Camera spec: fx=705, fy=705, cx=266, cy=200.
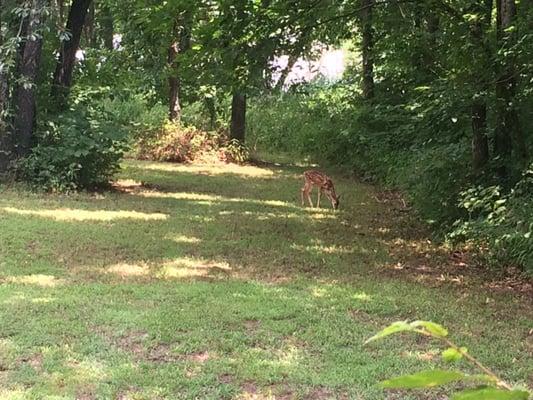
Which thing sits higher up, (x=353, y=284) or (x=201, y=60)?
(x=201, y=60)

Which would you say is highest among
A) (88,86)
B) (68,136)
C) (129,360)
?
(88,86)

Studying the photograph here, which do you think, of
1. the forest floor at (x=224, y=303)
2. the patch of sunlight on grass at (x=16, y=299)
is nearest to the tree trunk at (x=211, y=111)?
the forest floor at (x=224, y=303)

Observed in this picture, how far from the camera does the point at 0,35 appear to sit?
11336mm

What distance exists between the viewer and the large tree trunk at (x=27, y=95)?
35.8 ft

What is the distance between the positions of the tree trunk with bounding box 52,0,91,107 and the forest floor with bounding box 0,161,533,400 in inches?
93.1

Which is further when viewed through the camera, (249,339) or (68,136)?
(68,136)

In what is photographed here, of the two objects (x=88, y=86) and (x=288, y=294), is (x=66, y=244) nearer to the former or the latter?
(x=288, y=294)

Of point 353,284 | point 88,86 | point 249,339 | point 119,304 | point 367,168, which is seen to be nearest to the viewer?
point 249,339

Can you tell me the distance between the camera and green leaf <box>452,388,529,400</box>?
2.62 feet

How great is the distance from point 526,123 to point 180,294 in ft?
14.9

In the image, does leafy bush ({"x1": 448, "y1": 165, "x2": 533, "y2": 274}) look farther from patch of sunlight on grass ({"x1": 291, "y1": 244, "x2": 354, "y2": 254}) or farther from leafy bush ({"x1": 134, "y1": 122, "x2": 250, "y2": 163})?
leafy bush ({"x1": 134, "y1": 122, "x2": 250, "y2": 163})

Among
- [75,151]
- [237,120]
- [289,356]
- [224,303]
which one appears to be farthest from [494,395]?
[237,120]

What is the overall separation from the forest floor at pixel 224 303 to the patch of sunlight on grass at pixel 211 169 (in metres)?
5.19

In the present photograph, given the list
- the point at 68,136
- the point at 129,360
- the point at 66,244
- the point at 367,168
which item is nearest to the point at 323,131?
the point at 367,168
